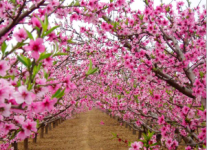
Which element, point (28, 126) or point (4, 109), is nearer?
point (4, 109)

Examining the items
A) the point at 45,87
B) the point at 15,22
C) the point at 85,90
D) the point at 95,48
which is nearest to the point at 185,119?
the point at 45,87

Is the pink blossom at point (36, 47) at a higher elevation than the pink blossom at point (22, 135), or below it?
higher

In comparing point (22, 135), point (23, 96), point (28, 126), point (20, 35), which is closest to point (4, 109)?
point (23, 96)

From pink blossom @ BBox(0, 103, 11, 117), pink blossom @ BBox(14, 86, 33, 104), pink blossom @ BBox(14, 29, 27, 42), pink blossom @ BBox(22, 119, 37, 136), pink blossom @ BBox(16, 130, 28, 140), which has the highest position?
pink blossom @ BBox(14, 29, 27, 42)

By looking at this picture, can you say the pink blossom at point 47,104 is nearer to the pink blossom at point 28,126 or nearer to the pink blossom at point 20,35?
the pink blossom at point 28,126

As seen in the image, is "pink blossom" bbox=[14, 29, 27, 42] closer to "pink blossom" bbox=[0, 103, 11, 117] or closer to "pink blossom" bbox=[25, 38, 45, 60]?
"pink blossom" bbox=[25, 38, 45, 60]

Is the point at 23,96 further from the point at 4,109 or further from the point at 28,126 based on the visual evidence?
the point at 28,126

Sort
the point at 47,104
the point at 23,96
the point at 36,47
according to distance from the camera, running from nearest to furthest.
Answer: the point at 23,96
the point at 36,47
the point at 47,104

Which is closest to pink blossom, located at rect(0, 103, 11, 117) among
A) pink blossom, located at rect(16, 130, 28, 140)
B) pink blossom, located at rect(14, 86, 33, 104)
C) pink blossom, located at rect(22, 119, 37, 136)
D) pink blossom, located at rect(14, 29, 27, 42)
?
pink blossom, located at rect(14, 86, 33, 104)

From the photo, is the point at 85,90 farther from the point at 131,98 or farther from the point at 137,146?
the point at 137,146

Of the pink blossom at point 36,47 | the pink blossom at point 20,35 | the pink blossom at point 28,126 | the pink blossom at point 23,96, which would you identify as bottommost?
the pink blossom at point 28,126

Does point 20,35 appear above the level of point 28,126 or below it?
above

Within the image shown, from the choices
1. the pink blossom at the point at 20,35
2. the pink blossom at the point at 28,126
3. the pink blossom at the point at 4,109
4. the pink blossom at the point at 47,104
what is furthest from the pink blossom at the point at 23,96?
the pink blossom at the point at 20,35

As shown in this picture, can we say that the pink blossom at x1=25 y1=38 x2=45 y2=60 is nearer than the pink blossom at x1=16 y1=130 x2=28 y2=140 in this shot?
Yes
